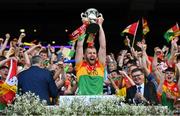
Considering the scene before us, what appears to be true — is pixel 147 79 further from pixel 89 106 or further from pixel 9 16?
pixel 9 16

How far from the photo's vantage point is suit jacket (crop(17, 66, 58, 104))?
9391mm

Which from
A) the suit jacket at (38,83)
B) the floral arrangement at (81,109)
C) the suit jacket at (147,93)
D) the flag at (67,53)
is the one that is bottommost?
the floral arrangement at (81,109)

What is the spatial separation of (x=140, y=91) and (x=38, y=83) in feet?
5.66

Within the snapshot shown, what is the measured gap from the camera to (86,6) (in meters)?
21.4

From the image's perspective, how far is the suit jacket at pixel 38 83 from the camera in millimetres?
9391

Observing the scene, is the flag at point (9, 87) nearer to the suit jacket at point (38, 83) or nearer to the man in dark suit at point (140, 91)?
the suit jacket at point (38, 83)

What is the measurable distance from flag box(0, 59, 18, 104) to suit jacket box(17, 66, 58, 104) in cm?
46

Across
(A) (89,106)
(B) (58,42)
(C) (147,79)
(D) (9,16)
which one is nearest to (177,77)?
(C) (147,79)

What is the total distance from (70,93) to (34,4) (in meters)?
11.1

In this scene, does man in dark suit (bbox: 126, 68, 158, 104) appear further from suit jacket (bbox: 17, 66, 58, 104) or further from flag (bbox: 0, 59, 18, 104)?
flag (bbox: 0, 59, 18, 104)

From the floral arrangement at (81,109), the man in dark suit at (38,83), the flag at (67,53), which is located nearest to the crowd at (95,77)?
the man in dark suit at (38,83)

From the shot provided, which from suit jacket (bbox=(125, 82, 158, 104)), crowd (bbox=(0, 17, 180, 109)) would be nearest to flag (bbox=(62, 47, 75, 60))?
crowd (bbox=(0, 17, 180, 109))

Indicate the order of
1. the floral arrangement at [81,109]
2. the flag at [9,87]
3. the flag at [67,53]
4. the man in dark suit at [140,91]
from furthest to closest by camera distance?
1. the flag at [67,53]
2. the flag at [9,87]
3. the man in dark suit at [140,91]
4. the floral arrangement at [81,109]

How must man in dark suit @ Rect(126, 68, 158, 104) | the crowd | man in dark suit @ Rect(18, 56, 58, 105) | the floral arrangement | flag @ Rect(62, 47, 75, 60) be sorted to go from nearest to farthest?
the floral arrangement
man in dark suit @ Rect(18, 56, 58, 105)
the crowd
man in dark suit @ Rect(126, 68, 158, 104)
flag @ Rect(62, 47, 75, 60)
